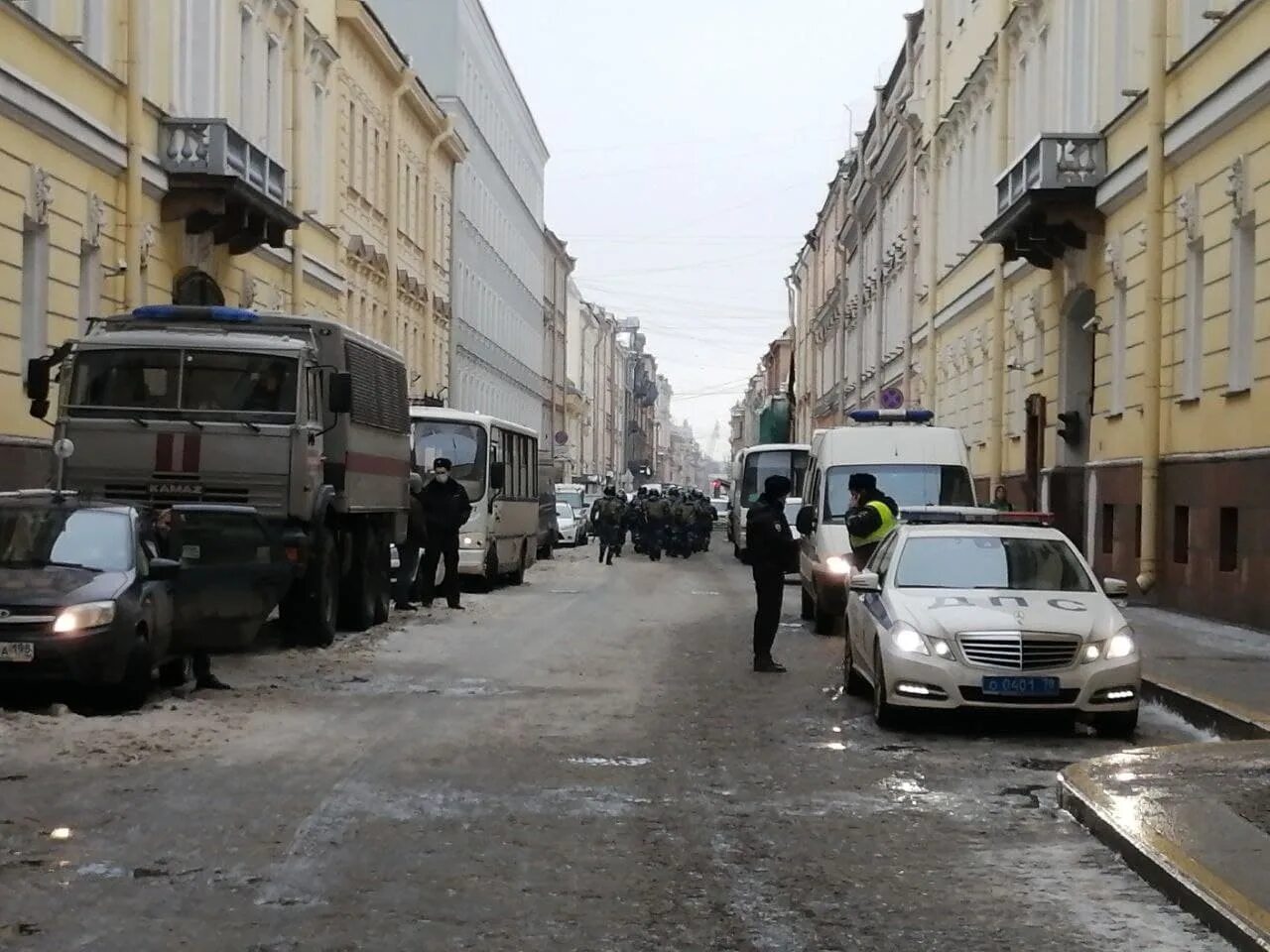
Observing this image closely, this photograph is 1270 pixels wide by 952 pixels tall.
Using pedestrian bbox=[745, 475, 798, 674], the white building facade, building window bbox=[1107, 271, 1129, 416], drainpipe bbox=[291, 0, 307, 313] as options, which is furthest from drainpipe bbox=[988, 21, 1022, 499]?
the white building facade

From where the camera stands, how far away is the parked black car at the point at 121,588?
42.8 ft

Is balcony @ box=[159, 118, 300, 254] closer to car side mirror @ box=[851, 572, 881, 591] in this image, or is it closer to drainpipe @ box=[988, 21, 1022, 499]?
drainpipe @ box=[988, 21, 1022, 499]

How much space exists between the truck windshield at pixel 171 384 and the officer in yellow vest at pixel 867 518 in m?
5.42

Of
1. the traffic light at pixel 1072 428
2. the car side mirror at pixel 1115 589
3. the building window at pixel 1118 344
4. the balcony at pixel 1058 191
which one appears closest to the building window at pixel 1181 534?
the building window at pixel 1118 344

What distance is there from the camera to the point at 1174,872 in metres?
7.89

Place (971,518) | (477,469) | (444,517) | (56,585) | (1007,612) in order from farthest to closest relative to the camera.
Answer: (477,469) < (444,517) < (971,518) < (56,585) < (1007,612)

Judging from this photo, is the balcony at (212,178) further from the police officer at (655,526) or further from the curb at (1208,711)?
the police officer at (655,526)

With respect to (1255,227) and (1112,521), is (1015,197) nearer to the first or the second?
(1112,521)

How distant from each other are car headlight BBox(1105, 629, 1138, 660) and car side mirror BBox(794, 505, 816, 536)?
1040 cm

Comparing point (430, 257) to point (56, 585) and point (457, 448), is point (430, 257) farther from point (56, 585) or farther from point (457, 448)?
point (56, 585)

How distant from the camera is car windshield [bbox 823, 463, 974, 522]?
23.8 metres

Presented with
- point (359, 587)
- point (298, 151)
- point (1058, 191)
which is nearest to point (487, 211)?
point (298, 151)

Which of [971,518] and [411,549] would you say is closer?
[971,518]

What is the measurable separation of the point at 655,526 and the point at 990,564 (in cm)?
3824
